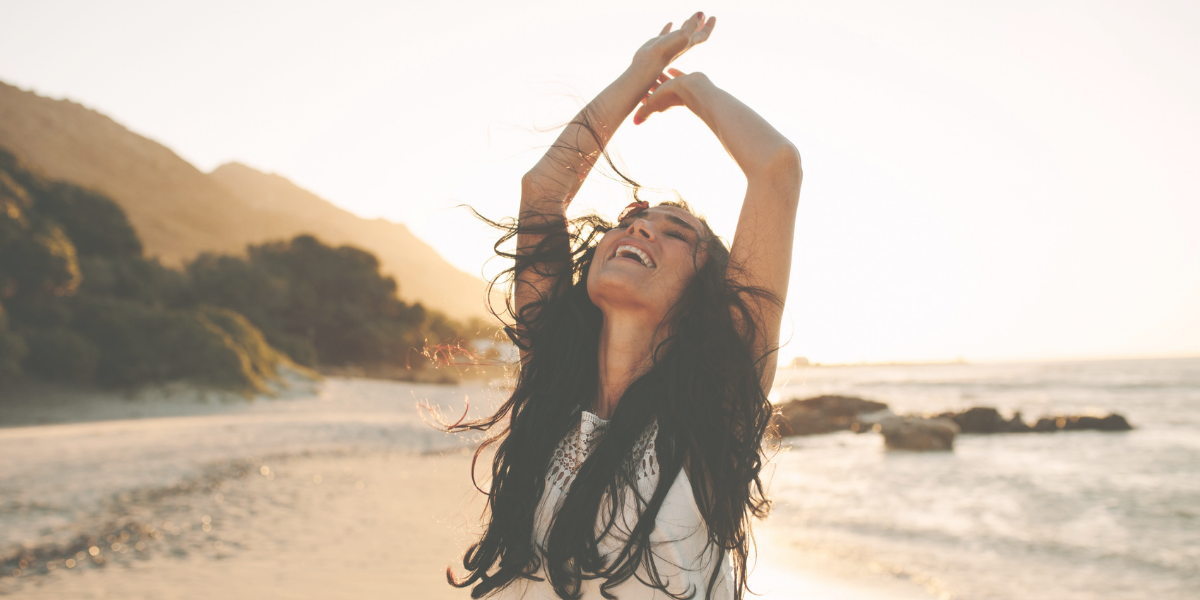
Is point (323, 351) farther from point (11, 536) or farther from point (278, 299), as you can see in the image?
point (11, 536)

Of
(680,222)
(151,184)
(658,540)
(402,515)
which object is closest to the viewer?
(658,540)

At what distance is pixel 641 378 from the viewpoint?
1.77 meters

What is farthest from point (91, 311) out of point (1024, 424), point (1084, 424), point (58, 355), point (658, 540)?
point (1084, 424)

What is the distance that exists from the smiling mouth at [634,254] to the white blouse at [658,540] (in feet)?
1.43

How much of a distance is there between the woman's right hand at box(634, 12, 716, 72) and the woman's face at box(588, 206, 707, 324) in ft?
1.67

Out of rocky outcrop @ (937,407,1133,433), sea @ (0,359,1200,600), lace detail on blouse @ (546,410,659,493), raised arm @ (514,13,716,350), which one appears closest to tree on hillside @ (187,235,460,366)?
sea @ (0,359,1200,600)

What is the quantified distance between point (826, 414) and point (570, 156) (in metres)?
22.9

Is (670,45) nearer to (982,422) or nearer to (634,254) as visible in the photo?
(634,254)

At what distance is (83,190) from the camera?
75.4 feet

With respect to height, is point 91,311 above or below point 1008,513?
above

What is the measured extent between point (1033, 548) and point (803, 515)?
2.62 metres

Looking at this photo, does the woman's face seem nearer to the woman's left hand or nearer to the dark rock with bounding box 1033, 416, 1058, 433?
the woman's left hand

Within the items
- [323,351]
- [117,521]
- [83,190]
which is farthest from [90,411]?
[323,351]

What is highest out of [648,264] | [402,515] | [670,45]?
[670,45]
